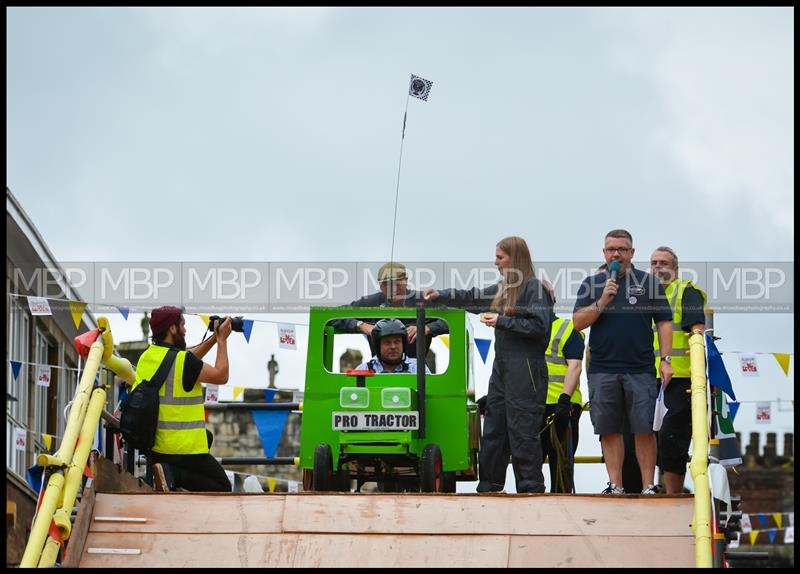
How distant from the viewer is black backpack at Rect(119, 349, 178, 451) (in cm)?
1355

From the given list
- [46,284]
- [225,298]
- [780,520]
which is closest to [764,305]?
[225,298]

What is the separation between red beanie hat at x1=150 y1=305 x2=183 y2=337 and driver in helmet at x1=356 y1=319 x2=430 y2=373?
6.08 ft

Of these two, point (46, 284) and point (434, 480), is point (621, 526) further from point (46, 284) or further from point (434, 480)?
point (46, 284)

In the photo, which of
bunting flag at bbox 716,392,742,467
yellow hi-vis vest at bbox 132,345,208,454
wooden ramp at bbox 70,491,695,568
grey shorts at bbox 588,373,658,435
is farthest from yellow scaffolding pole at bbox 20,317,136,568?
bunting flag at bbox 716,392,742,467

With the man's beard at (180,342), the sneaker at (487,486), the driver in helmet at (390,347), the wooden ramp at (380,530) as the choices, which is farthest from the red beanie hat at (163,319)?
the sneaker at (487,486)

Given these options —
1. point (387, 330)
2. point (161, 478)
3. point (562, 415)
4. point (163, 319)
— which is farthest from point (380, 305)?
point (161, 478)

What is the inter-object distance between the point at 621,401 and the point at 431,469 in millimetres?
1576

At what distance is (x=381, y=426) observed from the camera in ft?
47.5

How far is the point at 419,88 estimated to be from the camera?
16531 millimetres

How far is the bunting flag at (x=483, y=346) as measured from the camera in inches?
790

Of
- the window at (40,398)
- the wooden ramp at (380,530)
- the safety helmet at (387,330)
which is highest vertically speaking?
the window at (40,398)

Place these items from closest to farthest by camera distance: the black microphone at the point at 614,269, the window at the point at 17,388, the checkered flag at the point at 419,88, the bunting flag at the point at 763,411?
the black microphone at the point at 614,269, the checkered flag at the point at 419,88, the bunting flag at the point at 763,411, the window at the point at 17,388

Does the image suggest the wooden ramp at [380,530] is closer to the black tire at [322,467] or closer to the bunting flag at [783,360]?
the black tire at [322,467]

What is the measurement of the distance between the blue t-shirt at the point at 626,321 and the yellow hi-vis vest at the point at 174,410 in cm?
302
